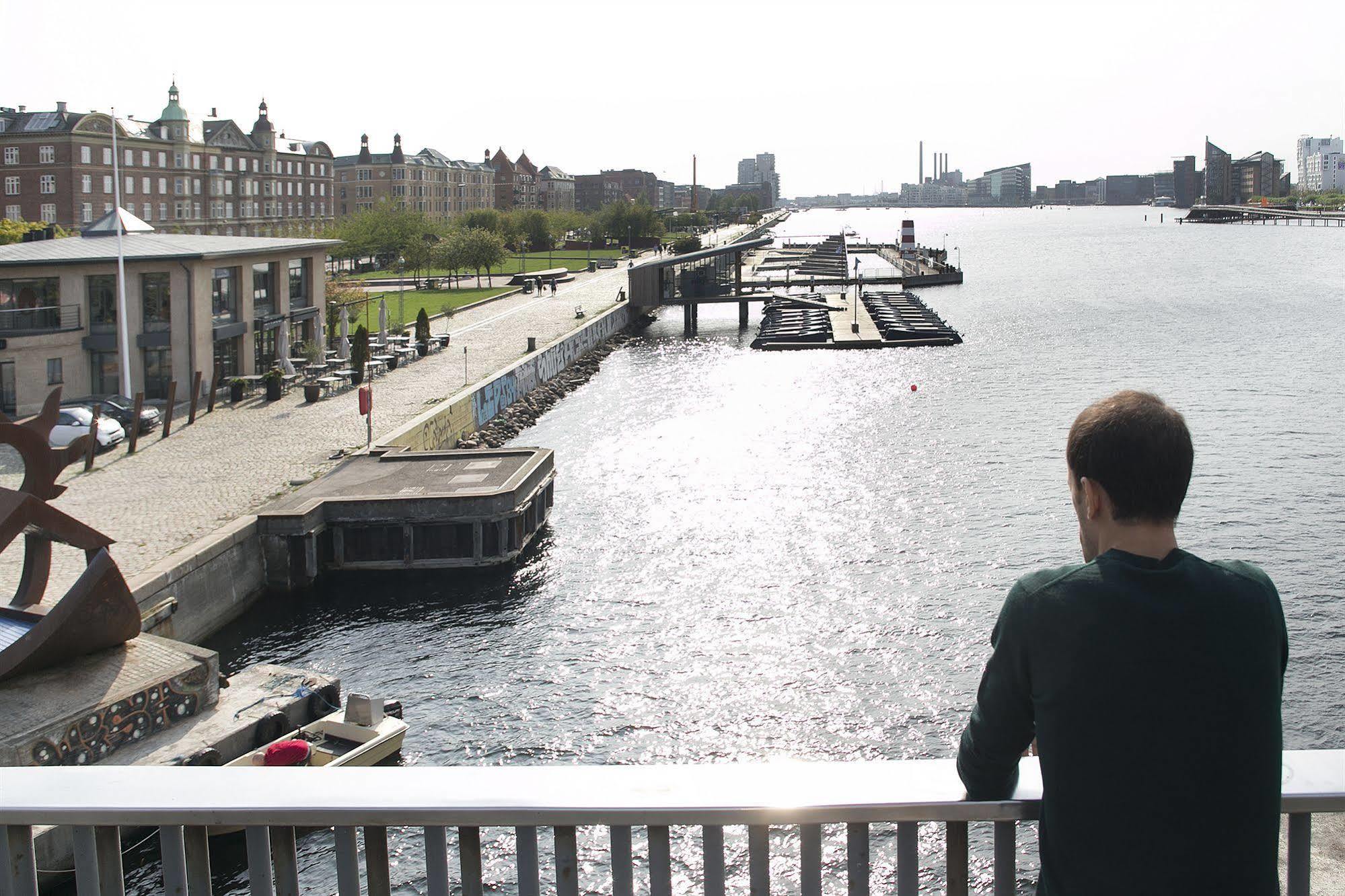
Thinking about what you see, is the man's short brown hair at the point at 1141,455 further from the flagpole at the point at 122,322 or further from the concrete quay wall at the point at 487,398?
the flagpole at the point at 122,322

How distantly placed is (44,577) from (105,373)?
77.6 feet

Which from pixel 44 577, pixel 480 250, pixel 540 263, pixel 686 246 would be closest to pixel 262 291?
pixel 44 577

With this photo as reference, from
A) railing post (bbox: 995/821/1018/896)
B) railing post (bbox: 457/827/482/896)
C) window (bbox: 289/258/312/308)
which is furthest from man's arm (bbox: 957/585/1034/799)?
window (bbox: 289/258/312/308)

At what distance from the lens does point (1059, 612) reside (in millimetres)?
2549

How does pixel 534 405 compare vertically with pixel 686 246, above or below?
below

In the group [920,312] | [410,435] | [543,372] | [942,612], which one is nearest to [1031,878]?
[942,612]

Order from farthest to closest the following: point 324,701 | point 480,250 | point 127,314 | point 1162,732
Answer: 1. point 480,250
2. point 127,314
3. point 324,701
4. point 1162,732

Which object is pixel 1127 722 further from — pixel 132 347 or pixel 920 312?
pixel 920 312

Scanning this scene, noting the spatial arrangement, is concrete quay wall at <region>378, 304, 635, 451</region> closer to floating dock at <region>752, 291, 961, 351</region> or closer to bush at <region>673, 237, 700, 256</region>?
floating dock at <region>752, 291, 961, 351</region>

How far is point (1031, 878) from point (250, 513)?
58.5 feet

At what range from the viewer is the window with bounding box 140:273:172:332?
129ft

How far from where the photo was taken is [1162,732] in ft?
8.29

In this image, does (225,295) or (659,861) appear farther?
(225,295)

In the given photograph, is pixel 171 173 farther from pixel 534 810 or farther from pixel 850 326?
pixel 534 810
